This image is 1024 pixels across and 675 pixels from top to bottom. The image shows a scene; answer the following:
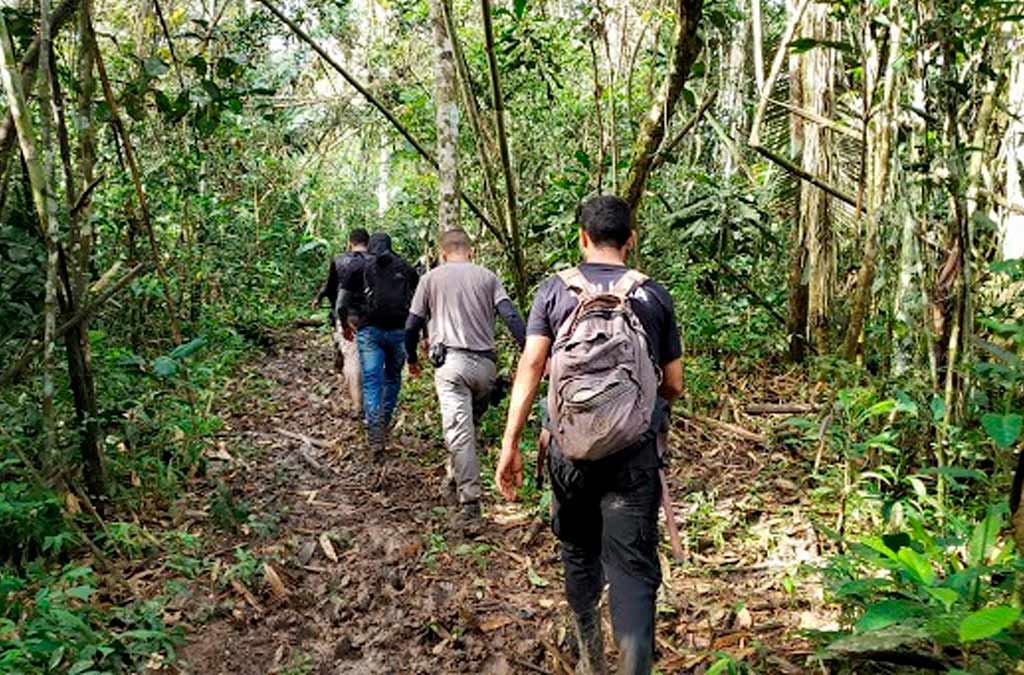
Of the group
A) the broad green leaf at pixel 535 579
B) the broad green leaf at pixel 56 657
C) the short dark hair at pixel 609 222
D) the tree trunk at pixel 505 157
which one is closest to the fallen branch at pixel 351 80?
the tree trunk at pixel 505 157

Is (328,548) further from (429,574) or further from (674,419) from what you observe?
(674,419)

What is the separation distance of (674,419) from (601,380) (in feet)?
14.1

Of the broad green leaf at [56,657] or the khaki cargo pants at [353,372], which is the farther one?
the khaki cargo pants at [353,372]

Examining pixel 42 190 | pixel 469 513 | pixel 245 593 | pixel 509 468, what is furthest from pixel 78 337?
pixel 509 468

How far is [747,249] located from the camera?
9.36 metres

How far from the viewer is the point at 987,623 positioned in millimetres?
2406

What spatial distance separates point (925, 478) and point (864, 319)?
1.42 m

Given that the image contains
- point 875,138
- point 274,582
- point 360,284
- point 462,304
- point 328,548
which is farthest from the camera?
point 360,284

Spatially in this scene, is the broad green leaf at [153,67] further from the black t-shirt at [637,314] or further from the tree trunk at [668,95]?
the tree trunk at [668,95]

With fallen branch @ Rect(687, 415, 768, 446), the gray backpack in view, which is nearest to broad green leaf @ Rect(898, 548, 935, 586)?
the gray backpack

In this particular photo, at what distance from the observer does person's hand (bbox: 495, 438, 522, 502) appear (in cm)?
369

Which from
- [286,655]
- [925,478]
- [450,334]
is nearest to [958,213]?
[925,478]

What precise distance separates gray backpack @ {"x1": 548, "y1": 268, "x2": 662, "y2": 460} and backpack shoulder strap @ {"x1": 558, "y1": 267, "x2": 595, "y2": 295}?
0.02 meters

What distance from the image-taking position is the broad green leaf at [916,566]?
3049mm
